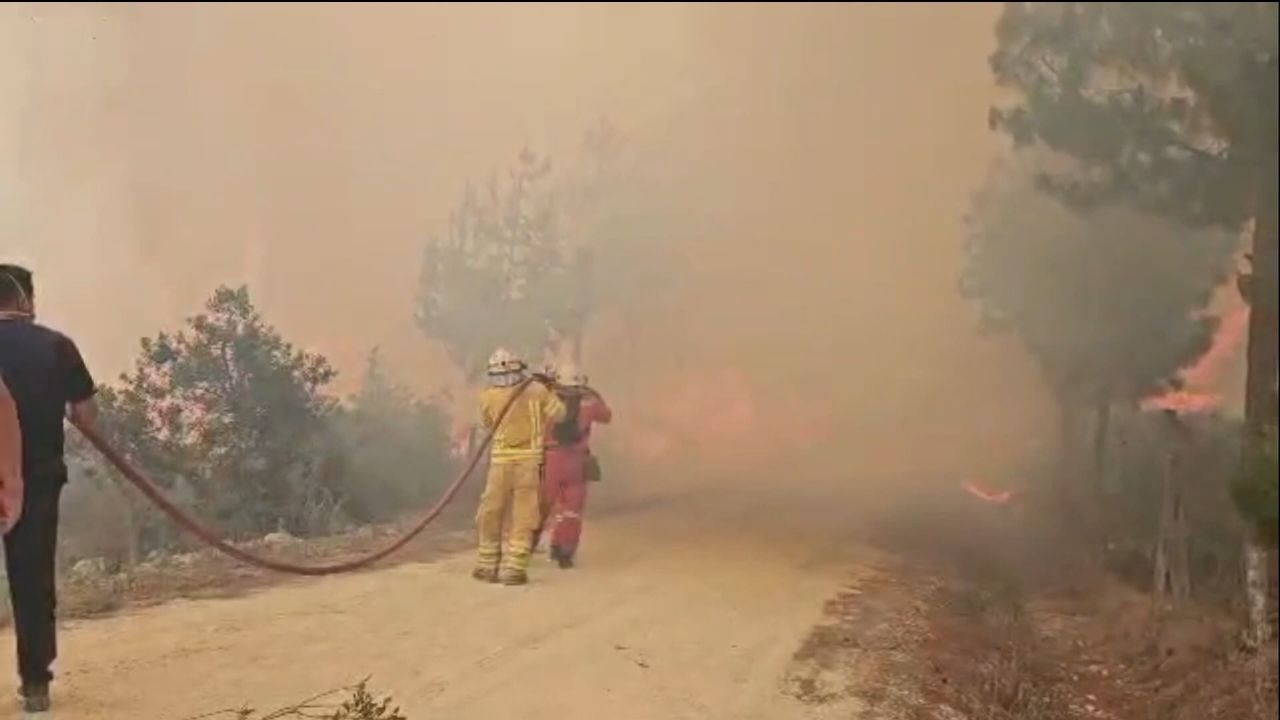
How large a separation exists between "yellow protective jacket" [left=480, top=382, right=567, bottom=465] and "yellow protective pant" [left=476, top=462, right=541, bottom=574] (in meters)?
0.05

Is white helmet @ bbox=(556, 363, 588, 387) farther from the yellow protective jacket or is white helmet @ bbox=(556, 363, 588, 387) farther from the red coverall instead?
the yellow protective jacket

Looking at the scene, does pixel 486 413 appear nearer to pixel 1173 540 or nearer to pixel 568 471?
pixel 568 471

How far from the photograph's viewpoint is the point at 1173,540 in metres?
6.03

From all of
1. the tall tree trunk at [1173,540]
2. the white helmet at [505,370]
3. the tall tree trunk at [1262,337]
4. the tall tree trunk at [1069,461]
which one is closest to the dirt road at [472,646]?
the white helmet at [505,370]

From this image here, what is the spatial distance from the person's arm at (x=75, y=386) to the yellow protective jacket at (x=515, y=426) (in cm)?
268

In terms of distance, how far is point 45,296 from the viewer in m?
4.76

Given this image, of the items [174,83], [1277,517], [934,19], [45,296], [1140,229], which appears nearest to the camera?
[1277,517]

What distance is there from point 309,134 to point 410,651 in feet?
17.8

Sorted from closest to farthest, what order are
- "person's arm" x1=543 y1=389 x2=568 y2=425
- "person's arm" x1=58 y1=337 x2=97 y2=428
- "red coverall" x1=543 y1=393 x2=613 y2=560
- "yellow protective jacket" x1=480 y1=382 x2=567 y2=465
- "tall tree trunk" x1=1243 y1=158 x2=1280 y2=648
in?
"person's arm" x1=58 y1=337 x2=97 y2=428, "tall tree trunk" x1=1243 y1=158 x2=1280 y2=648, "yellow protective jacket" x1=480 y1=382 x2=567 y2=465, "person's arm" x1=543 y1=389 x2=568 y2=425, "red coverall" x1=543 y1=393 x2=613 y2=560

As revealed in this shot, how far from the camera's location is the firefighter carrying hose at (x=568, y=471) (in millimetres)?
6594

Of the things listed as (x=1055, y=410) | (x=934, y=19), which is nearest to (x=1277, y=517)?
(x=934, y=19)

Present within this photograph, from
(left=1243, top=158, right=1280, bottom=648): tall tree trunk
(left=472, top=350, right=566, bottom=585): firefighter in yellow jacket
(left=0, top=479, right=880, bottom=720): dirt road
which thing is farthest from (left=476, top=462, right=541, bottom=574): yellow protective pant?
(left=1243, top=158, right=1280, bottom=648): tall tree trunk

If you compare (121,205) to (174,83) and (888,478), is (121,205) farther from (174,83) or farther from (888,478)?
(888,478)

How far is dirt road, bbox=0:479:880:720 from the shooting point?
144 inches
